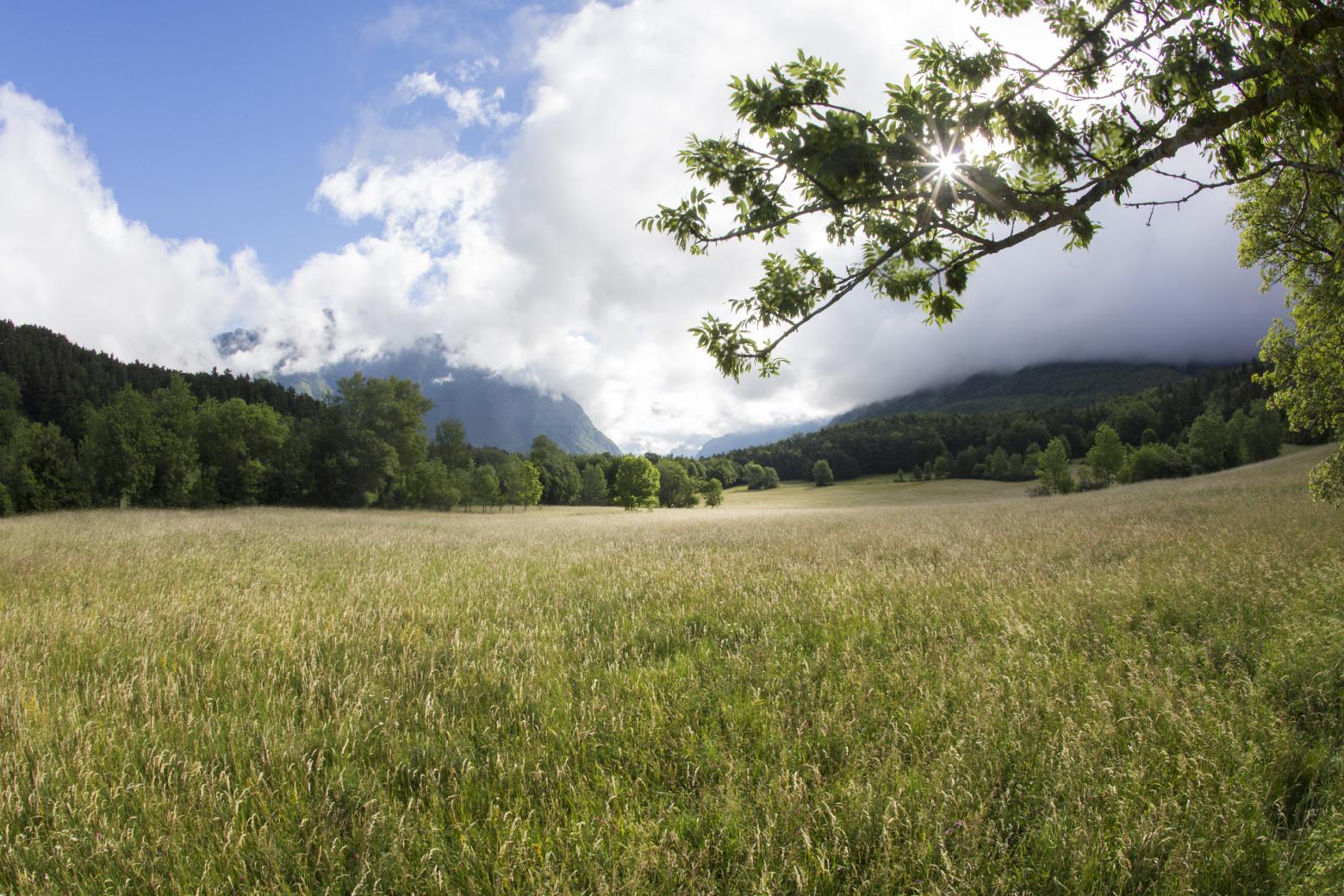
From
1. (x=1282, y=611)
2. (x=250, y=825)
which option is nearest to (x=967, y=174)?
(x=1282, y=611)

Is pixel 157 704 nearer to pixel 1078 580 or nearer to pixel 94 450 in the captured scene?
pixel 1078 580

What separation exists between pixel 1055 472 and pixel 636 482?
49.7 m

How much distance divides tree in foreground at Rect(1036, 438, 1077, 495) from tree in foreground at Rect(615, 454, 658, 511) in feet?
156

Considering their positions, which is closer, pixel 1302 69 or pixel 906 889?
pixel 906 889

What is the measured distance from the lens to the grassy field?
224cm

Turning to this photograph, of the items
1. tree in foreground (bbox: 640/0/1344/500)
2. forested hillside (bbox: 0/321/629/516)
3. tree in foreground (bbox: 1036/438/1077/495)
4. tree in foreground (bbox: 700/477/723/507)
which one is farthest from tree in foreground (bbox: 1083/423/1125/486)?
tree in foreground (bbox: 640/0/1344/500)

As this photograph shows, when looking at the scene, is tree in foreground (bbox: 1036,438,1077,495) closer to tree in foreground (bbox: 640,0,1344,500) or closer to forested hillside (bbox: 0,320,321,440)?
tree in foreground (bbox: 640,0,1344,500)

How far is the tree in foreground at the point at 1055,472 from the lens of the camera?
59.0 m

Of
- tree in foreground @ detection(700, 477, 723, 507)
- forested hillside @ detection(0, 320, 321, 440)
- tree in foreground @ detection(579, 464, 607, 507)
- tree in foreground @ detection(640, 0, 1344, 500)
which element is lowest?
tree in foreground @ detection(700, 477, 723, 507)

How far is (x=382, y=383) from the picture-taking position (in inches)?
1992

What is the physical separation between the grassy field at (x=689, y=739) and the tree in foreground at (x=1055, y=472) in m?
63.1

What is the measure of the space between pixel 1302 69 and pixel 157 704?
7.91 metres

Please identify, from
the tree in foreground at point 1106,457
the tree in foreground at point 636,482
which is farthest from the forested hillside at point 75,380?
the tree in foreground at point 1106,457

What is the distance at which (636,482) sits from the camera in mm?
74250
